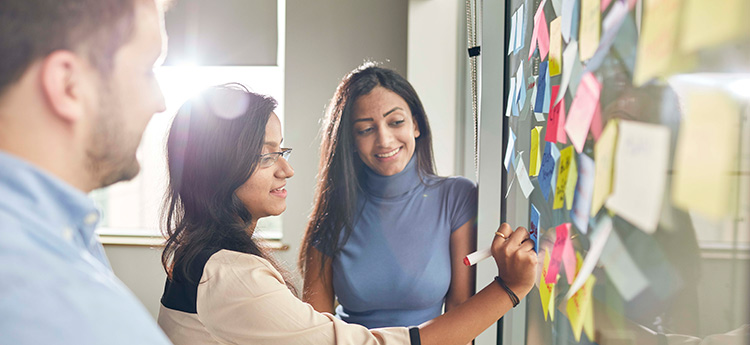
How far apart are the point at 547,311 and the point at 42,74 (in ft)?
2.53

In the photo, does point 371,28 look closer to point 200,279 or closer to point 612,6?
point 200,279

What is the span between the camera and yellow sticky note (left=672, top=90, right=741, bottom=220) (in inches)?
13.3

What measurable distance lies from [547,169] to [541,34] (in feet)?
0.75

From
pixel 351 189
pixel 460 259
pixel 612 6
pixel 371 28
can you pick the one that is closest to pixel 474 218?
pixel 460 259

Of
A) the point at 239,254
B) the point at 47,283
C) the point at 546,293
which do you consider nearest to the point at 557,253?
the point at 546,293

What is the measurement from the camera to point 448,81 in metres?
2.32

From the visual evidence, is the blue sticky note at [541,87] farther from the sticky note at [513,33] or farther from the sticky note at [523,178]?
the sticky note at [513,33]

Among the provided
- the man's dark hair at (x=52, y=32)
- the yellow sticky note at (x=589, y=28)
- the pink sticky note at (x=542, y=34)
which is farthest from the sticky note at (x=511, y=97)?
the man's dark hair at (x=52, y=32)

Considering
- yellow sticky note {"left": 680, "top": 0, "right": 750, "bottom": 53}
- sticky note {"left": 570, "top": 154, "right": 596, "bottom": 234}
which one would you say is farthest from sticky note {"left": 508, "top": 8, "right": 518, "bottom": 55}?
yellow sticky note {"left": 680, "top": 0, "right": 750, "bottom": 53}

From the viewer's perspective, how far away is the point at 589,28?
62cm

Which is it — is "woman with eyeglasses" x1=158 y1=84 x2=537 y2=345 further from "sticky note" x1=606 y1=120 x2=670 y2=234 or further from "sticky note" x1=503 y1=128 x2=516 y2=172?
"sticky note" x1=606 y1=120 x2=670 y2=234

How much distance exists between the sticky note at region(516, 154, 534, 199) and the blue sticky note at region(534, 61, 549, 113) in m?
0.14

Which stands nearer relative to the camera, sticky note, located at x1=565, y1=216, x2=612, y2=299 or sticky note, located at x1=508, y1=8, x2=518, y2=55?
sticky note, located at x1=565, y1=216, x2=612, y2=299

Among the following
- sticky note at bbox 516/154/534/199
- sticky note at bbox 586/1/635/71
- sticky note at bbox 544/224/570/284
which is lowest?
sticky note at bbox 544/224/570/284
